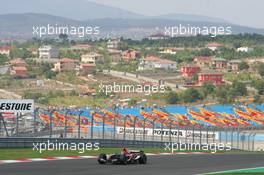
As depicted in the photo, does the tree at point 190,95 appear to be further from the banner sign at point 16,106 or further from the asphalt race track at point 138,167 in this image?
the asphalt race track at point 138,167

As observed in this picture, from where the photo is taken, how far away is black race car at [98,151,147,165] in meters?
36.8

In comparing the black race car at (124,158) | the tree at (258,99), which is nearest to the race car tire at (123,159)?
the black race car at (124,158)

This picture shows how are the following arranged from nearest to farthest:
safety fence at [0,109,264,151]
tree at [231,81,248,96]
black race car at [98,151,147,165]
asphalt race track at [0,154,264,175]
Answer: asphalt race track at [0,154,264,175] → black race car at [98,151,147,165] → safety fence at [0,109,264,151] → tree at [231,81,248,96]

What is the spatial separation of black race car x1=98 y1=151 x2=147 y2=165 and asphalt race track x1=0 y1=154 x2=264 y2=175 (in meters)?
0.32

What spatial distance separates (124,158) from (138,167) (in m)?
1.48

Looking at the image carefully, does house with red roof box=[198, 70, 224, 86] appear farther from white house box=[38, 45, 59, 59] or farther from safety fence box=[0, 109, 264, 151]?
safety fence box=[0, 109, 264, 151]

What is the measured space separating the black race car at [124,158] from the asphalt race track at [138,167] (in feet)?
1.03

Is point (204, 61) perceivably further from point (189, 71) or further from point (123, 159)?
point (123, 159)

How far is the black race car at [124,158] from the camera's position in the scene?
36.8 m

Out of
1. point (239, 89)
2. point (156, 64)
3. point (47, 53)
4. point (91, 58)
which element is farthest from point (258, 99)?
point (47, 53)

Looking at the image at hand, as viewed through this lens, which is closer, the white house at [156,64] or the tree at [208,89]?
the tree at [208,89]

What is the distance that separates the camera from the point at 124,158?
121ft

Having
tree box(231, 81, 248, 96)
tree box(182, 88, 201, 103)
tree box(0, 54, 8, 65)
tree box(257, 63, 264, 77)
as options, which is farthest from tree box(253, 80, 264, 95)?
tree box(0, 54, 8, 65)

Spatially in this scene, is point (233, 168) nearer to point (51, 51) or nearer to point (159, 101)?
point (159, 101)
